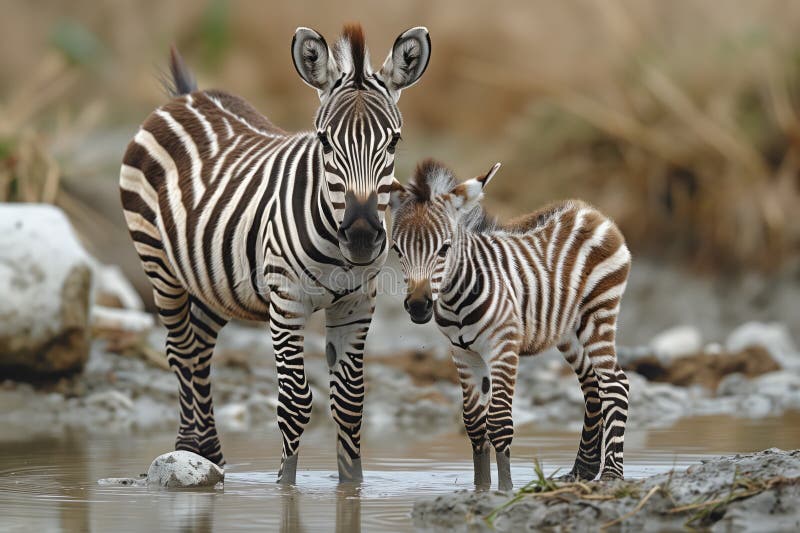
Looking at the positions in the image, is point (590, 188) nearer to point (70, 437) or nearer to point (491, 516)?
point (70, 437)

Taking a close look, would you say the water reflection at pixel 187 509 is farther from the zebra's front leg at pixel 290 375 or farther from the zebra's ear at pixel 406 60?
the zebra's ear at pixel 406 60

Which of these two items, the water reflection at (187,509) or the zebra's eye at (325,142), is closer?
the water reflection at (187,509)

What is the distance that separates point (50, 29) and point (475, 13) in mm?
9554

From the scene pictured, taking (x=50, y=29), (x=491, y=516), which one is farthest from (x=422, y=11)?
(x=491, y=516)

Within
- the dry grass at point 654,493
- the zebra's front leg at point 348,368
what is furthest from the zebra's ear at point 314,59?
the dry grass at point 654,493

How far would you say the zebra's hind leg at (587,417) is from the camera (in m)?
8.62

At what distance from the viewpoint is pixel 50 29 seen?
2941 centimetres

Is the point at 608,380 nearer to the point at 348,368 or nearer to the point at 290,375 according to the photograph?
the point at 348,368

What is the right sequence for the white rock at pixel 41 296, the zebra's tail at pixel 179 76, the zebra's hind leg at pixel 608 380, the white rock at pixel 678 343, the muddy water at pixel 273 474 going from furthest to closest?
the white rock at pixel 678 343, the white rock at pixel 41 296, the zebra's tail at pixel 179 76, the zebra's hind leg at pixel 608 380, the muddy water at pixel 273 474

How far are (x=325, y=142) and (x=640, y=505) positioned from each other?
9.64 feet

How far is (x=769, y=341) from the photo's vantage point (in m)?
14.6

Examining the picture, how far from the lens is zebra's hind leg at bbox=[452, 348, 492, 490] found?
814 centimetres

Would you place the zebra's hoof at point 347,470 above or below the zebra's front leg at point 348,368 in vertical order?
below

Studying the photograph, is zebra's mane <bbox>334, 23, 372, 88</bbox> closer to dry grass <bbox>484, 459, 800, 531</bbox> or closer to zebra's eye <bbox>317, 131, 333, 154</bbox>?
zebra's eye <bbox>317, 131, 333, 154</bbox>
